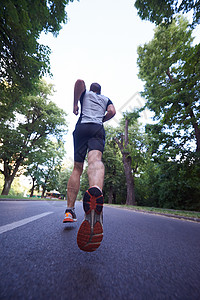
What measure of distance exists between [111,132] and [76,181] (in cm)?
1846

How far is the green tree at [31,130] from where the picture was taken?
46.3 ft

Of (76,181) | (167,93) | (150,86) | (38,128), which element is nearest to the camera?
(76,181)

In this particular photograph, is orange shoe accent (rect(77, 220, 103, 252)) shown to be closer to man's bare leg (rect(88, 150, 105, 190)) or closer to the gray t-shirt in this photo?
man's bare leg (rect(88, 150, 105, 190))

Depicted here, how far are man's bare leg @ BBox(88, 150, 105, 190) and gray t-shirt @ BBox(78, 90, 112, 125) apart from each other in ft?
1.42

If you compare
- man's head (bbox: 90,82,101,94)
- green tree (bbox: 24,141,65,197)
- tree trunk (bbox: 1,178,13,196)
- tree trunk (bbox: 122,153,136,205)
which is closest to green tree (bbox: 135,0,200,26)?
man's head (bbox: 90,82,101,94)

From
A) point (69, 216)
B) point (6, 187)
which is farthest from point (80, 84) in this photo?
point (6, 187)

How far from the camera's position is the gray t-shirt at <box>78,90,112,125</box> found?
1938mm

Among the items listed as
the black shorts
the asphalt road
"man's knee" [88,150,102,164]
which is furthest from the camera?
the black shorts

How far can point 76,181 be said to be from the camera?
208 centimetres

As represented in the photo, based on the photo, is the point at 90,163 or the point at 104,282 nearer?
the point at 104,282

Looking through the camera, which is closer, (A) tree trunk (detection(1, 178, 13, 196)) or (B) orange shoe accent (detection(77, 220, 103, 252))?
(B) orange shoe accent (detection(77, 220, 103, 252))

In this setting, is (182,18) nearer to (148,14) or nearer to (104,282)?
(148,14)

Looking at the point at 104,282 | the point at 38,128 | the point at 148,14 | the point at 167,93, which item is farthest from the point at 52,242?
the point at 38,128

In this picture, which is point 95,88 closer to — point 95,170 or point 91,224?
point 95,170
